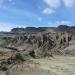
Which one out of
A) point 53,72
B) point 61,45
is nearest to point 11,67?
point 53,72

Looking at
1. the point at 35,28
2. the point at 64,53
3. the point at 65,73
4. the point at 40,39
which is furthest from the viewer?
the point at 35,28

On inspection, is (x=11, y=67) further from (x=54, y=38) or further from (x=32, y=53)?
(x=54, y=38)

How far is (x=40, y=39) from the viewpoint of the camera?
93.9 meters

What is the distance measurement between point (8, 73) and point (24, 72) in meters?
2.41

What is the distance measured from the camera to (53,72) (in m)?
35.2

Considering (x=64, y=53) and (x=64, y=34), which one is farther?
(x=64, y=34)

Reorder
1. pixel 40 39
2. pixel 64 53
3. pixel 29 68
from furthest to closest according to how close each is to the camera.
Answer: pixel 40 39, pixel 64 53, pixel 29 68

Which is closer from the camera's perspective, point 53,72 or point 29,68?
point 53,72

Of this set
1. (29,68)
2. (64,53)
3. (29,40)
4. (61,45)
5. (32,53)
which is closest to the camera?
(29,68)

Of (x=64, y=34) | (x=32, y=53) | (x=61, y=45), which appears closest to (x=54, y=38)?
(x=64, y=34)

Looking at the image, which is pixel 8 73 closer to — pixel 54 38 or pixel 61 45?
pixel 61 45

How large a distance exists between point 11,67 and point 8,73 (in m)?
4.02

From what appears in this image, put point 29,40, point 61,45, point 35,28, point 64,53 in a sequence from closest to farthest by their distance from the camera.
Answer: point 64,53 < point 61,45 < point 29,40 < point 35,28

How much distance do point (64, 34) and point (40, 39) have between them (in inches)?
459
